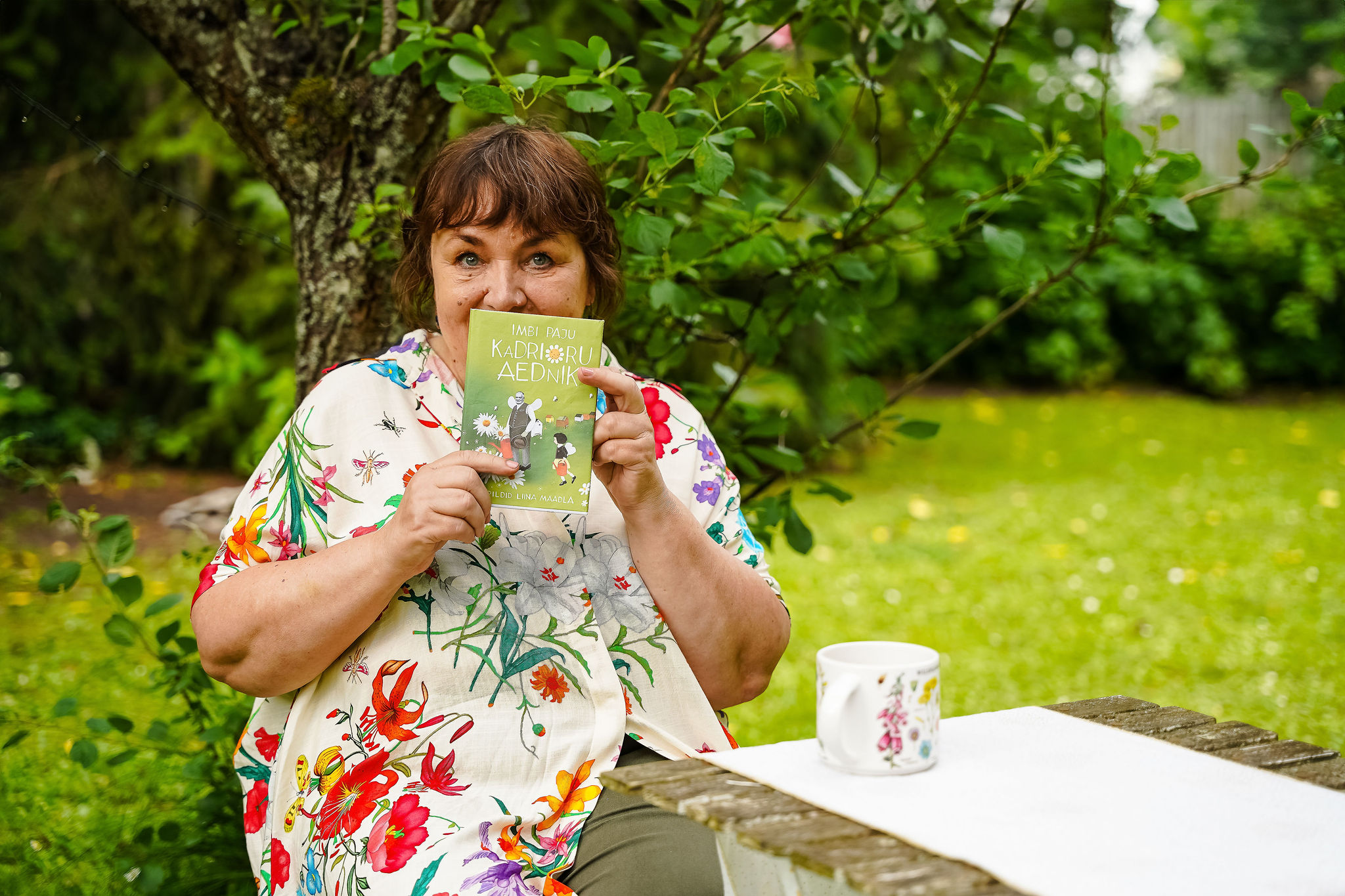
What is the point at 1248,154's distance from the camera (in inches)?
84.6

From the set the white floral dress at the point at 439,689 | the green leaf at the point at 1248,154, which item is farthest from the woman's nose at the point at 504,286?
the green leaf at the point at 1248,154

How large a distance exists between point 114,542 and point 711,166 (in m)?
1.37

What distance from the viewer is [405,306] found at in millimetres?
1954

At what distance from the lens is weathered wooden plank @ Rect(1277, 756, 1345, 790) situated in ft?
3.79

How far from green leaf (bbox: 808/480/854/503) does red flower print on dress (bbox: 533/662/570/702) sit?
3.05 feet

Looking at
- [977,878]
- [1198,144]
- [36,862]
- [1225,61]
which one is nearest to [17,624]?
[36,862]

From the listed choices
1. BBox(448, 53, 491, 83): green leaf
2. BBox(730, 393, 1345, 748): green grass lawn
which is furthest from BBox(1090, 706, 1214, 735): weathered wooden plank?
BBox(730, 393, 1345, 748): green grass lawn

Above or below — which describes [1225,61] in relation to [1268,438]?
above

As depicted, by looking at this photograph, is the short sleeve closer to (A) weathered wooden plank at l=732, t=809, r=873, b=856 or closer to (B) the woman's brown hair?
(B) the woman's brown hair

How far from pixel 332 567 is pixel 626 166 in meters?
1.16

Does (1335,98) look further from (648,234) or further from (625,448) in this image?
(625,448)

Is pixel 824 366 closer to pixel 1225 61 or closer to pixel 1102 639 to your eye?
pixel 1102 639

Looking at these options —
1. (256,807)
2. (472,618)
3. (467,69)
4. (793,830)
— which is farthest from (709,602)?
(467,69)

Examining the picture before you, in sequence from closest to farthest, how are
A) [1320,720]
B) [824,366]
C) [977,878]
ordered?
[977,878]
[1320,720]
[824,366]
